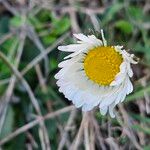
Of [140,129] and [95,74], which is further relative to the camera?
[140,129]

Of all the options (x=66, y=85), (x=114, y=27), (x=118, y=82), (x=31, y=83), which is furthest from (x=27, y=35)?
(x=118, y=82)

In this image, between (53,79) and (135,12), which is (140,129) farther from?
(135,12)

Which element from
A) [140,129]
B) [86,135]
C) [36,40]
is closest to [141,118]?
[140,129]

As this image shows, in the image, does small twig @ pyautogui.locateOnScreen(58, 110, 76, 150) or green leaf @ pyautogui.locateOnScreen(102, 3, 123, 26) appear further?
green leaf @ pyautogui.locateOnScreen(102, 3, 123, 26)

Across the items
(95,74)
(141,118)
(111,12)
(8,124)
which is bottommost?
(141,118)

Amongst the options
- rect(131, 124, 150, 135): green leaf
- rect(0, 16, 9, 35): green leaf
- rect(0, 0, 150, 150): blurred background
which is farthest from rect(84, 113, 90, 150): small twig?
rect(0, 16, 9, 35): green leaf

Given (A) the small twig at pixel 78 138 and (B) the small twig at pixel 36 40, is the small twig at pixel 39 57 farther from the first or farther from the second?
(A) the small twig at pixel 78 138

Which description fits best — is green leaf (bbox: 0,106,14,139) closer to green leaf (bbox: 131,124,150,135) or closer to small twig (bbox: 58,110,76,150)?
small twig (bbox: 58,110,76,150)
